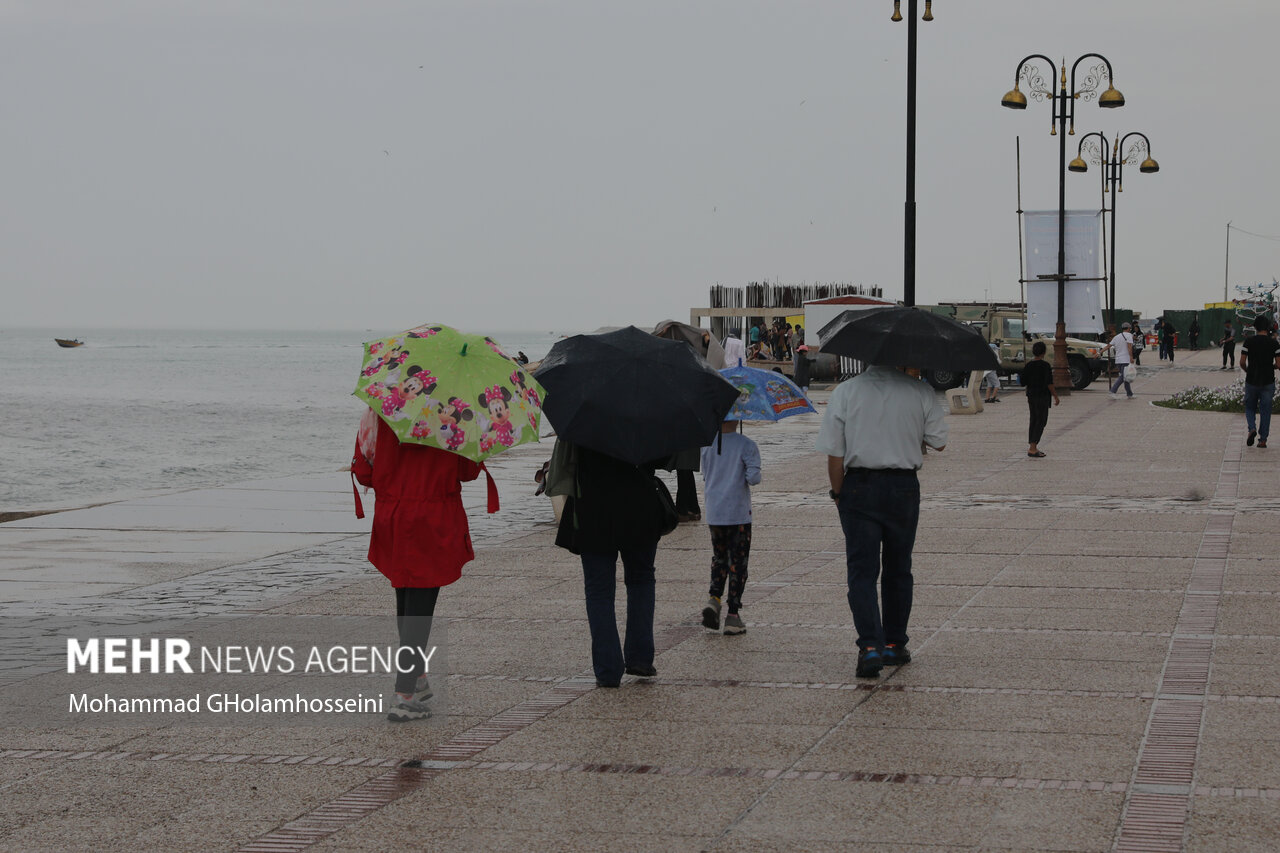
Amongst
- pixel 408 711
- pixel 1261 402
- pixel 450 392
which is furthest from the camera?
pixel 1261 402

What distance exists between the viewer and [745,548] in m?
8.16

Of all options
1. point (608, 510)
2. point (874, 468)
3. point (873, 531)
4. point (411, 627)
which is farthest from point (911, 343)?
point (411, 627)

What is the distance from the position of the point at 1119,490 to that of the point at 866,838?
37.8 ft

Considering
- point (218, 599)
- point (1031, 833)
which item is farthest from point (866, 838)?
point (218, 599)

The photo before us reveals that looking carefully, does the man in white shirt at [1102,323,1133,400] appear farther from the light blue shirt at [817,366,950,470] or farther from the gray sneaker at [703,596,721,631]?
the light blue shirt at [817,366,950,470]

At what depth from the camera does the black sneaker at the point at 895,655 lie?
23.4 ft

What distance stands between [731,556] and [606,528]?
1.59 m

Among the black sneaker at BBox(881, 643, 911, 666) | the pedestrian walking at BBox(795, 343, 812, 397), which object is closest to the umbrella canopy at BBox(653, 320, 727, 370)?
the black sneaker at BBox(881, 643, 911, 666)

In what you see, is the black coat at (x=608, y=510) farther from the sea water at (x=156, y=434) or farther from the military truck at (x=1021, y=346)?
the military truck at (x=1021, y=346)

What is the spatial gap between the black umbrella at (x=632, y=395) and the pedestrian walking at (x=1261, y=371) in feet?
46.9

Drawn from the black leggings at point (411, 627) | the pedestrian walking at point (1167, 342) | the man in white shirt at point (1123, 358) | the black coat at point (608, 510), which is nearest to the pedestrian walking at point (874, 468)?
the black coat at point (608, 510)

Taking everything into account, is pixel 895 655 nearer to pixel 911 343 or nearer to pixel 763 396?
pixel 911 343

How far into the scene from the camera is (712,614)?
812cm

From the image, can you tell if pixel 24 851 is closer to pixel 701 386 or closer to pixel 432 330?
pixel 432 330
